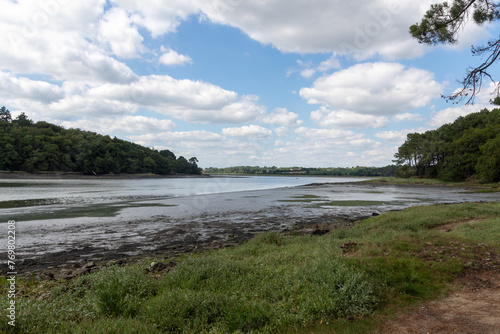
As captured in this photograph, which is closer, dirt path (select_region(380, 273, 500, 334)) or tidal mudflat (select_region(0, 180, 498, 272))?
dirt path (select_region(380, 273, 500, 334))

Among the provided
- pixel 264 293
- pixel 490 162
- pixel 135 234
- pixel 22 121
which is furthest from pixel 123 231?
pixel 22 121

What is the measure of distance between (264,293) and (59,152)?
14545 centimetres

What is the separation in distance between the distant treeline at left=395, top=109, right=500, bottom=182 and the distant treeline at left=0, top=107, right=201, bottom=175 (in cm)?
13679

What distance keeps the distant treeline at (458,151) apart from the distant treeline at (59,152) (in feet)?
449

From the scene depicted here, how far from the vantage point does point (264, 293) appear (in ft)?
22.8

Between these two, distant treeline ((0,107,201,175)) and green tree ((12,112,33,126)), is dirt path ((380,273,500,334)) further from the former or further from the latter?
green tree ((12,112,33,126))

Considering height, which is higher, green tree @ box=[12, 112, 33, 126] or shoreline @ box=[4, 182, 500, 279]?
green tree @ box=[12, 112, 33, 126]

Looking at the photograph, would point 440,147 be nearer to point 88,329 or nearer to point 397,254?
point 397,254

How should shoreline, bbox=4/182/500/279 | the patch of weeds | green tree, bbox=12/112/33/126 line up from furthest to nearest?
green tree, bbox=12/112/33/126
shoreline, bbox=4/182/500/279
the patch of weeds

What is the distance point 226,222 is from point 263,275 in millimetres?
15950

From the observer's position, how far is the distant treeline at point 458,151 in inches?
2768

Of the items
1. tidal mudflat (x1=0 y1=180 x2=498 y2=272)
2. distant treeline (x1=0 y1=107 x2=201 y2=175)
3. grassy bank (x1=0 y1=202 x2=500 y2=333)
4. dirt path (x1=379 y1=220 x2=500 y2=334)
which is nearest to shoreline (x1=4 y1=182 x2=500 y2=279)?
tidal mudflat (x1=0 y1=180 x2=498 y2=272)

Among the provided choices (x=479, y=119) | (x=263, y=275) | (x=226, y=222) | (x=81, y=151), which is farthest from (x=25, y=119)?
(x=479, y=119)

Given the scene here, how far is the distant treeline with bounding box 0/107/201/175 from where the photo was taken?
114 m
